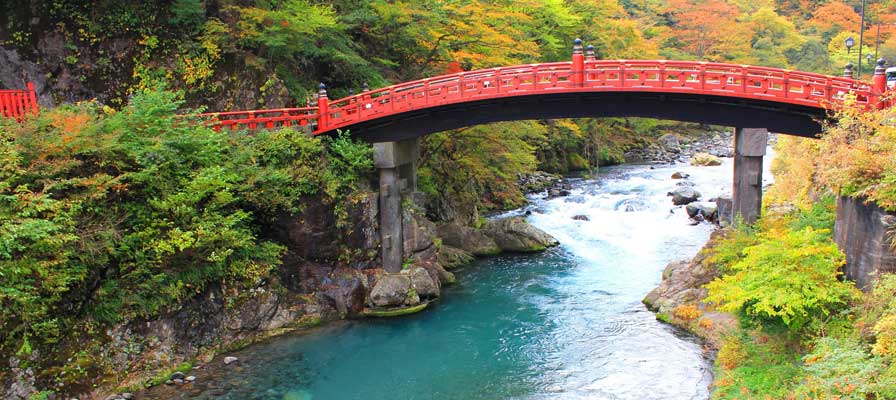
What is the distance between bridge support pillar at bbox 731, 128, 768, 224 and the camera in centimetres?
2036

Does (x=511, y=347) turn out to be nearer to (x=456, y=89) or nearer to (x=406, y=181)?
(x=406, y=181)

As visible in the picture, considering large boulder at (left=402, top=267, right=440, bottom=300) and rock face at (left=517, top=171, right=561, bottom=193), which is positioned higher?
rock face at (left=517, top=171, right=561, bottom=193)

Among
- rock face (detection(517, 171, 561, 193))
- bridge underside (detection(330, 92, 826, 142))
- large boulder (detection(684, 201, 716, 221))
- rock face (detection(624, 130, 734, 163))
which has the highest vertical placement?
bridge underside (detection(330, 92, 826, 142))

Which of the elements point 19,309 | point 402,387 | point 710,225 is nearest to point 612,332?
point 402,387

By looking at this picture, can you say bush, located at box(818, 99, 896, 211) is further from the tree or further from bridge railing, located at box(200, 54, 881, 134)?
the tree

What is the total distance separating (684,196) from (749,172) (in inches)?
510

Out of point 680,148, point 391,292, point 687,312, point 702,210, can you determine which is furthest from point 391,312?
point 680,148

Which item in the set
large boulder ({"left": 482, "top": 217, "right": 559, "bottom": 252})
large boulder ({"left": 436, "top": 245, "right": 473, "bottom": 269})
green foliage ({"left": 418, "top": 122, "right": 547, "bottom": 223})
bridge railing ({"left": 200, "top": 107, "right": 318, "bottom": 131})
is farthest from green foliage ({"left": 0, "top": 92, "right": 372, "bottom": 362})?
large boulder ({"left": 482, "top": 217, "right": 559, "bottom": 252})

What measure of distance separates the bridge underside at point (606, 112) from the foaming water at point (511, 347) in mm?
6150

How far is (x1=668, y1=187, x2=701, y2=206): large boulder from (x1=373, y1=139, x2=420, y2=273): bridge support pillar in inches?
651

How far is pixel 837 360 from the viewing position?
1202cm

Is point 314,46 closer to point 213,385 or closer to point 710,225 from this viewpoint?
point 213,385

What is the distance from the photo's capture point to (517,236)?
92.7 feet

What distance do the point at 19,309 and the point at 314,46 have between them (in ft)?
49.3
